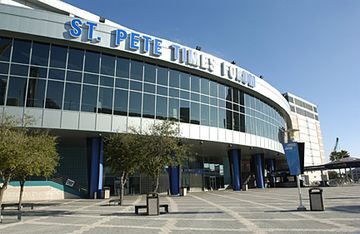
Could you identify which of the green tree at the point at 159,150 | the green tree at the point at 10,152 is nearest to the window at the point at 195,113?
the green tree at the point at 159,150

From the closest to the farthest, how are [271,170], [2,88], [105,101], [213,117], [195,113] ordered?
1. [2,88]
2. [105,101]
3. [195,113]
4. [213,117]
5. [271,170]

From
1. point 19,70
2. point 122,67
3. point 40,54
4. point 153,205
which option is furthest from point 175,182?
point 19,70

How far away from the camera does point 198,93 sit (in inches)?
1341

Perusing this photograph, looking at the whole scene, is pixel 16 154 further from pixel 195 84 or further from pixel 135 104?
pixel 195 84

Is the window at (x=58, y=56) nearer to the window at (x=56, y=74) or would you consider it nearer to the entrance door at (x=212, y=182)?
the window at (x=56, y=74)

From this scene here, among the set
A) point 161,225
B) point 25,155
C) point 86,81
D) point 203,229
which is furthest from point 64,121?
point 203,229

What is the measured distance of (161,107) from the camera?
3102 cm

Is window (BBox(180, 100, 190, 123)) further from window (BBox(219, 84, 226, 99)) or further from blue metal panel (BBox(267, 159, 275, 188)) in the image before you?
blue metal panel (BBox(267, 159, 275, 188))

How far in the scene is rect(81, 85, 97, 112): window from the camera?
27.3 meters

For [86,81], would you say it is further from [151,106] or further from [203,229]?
[203,229]

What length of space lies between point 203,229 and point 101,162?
67.8 ft

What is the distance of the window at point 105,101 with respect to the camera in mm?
28016

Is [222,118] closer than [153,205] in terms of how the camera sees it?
No

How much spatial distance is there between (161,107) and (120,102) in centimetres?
432
